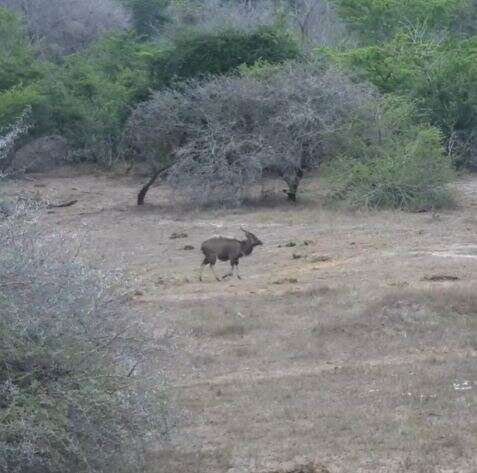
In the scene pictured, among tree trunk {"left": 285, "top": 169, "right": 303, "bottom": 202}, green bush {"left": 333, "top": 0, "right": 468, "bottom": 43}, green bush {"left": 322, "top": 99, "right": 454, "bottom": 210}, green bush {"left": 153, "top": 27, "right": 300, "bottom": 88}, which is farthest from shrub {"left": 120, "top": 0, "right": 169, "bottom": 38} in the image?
green bush {"left": 322, "top": 99, "right": 454, "bottom": 210}

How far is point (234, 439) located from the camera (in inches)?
382

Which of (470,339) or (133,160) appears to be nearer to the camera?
(470,339)

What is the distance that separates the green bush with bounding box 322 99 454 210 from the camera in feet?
87.8

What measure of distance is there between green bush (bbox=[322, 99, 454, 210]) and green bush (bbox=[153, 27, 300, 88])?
5.89m

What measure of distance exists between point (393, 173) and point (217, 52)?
8213 mm

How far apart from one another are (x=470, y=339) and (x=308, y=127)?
15367 millimetres

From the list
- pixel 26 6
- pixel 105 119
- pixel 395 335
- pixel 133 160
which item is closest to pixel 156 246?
pixel 395 335

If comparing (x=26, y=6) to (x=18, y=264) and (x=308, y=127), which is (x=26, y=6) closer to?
(x=308, y=127)

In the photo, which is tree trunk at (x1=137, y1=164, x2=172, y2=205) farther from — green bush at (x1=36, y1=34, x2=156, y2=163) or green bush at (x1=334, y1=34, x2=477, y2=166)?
green bush at (x1=334, y1=34, x2=477, y2=166)

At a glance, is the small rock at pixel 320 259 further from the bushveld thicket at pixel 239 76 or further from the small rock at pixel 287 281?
the bushveld thicket at pixel 239 76

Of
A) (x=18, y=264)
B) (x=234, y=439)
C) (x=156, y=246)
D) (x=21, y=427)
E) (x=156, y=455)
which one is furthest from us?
(x=156, y=246)

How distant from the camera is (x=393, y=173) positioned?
88.2ft

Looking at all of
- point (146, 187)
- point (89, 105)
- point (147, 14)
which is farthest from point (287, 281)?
point (147, 14)

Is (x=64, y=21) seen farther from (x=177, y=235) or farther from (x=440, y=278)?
(x=440, y=278)
